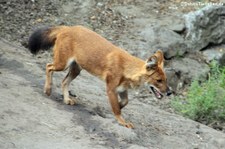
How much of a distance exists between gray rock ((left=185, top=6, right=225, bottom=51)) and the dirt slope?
111 inches

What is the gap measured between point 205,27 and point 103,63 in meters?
4.78

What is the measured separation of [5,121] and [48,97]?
126cm

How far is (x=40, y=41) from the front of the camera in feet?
26.1

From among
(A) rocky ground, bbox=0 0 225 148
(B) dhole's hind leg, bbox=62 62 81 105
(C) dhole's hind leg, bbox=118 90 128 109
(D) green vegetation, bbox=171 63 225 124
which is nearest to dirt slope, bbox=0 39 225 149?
(A) rocky ground, bbox=0 0 225 148

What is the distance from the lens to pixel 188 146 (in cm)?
730

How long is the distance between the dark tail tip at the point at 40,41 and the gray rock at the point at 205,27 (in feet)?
14.0

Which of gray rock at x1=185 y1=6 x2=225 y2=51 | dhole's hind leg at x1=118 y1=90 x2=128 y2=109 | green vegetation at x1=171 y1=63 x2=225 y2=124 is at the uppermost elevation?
gray rock at x1=185 y1=6 x2=225 y2=51

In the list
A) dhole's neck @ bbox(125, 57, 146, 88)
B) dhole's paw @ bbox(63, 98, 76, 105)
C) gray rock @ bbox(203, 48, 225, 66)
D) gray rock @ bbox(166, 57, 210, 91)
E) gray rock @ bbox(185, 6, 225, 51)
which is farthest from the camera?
gray rock @ bbox(185, 6, 225, 51)

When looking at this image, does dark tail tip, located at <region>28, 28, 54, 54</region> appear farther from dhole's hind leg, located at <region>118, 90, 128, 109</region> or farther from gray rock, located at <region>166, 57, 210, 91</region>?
gray rock, located at <region>166, 57, 210, 91</region>

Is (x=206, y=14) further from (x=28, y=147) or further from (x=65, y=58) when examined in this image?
(x=28, y=147)

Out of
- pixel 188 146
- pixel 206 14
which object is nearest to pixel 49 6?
pixel 206 14

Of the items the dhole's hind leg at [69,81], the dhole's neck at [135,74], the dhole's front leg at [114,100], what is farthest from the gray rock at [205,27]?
the dhole's front leg at [114,100]

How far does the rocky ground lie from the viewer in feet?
21.5

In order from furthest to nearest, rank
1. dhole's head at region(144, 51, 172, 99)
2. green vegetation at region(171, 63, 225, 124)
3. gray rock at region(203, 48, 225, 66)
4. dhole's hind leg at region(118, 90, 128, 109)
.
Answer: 1. gray rock at region(203, 48, 225, 66)
2. green vegetation at region(171, 63, 225, 124)
3. dhole's hind leg at region(118, 90, 128, 109)
4. dhole's head at region(144, 51, 172, 99)
